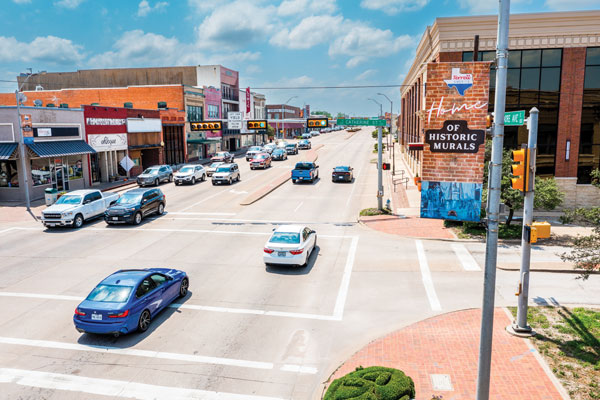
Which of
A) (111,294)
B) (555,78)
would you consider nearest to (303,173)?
(555,78)

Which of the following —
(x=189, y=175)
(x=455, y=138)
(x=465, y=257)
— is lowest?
(x=465, y=257)

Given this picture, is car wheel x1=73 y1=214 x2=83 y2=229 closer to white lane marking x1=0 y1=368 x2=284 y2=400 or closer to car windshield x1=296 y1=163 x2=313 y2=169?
white lane marking x1=0 y1=368 x2=284 y2=400

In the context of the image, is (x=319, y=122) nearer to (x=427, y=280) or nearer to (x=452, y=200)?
(x=427, y=280)

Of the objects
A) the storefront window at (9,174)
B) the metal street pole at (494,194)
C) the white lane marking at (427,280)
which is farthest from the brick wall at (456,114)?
the storefront window at (9,174)

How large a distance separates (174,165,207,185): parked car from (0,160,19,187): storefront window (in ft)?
42.9

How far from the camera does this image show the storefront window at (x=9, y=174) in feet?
115

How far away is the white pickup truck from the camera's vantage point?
85.9ft

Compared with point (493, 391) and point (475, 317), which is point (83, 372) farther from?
point (475, 317)

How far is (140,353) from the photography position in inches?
482

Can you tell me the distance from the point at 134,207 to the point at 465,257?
18.4 meters

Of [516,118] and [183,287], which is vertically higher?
[516,118]

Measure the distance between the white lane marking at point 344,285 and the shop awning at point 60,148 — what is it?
25822 millimetres

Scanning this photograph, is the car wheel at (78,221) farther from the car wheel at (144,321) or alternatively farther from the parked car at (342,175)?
the parked car at (342,175)

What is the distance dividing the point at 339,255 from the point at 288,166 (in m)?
38.6
